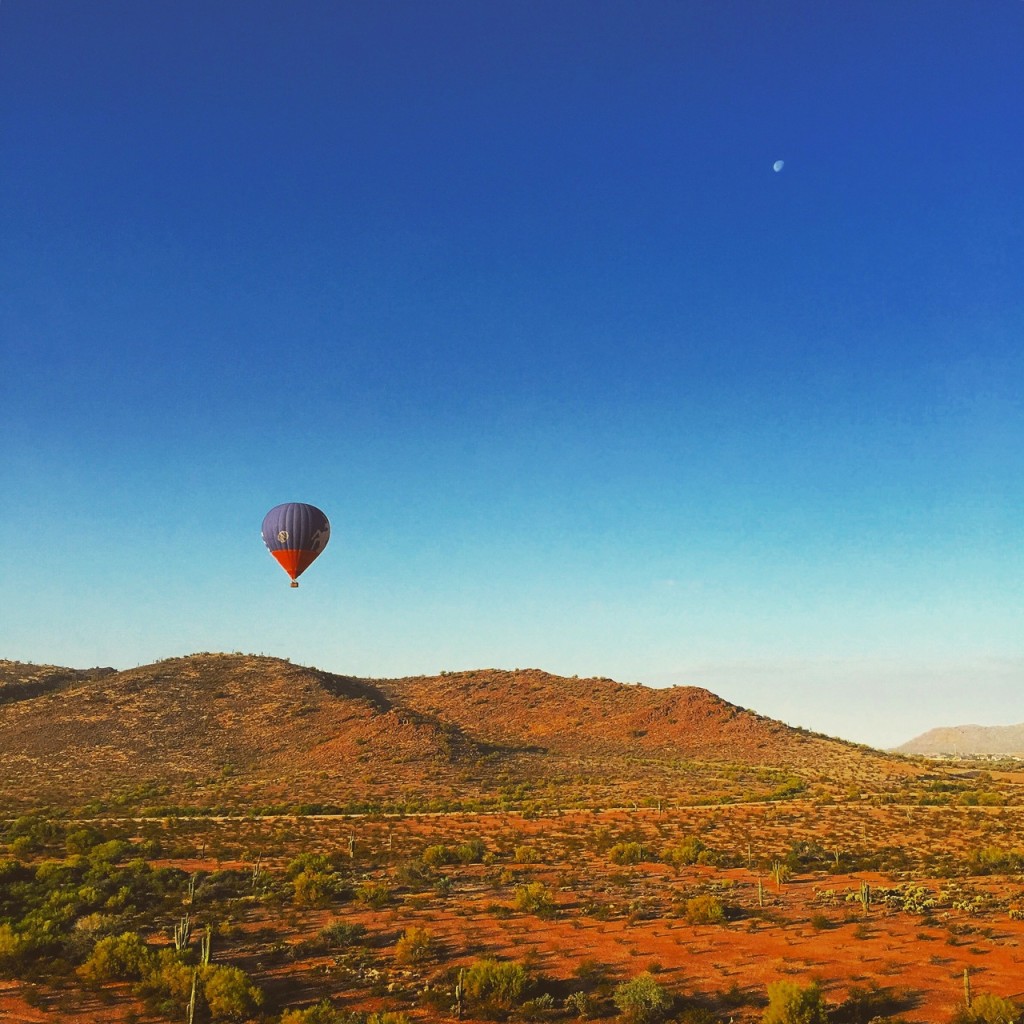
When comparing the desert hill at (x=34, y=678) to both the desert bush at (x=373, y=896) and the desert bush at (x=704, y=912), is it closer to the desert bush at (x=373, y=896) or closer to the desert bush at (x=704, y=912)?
the desert bush at (x=373, y=896)

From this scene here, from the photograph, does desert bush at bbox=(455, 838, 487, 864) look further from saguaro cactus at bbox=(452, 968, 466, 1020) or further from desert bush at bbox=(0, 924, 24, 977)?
desert bush at bbox=(0, 924, 24, 977)

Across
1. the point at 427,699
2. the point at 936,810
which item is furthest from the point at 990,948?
the point at 427,699

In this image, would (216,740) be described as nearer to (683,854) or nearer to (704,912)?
(683,854)

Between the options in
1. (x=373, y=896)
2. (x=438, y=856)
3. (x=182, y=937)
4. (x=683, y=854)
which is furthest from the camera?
(x=438, y=856)

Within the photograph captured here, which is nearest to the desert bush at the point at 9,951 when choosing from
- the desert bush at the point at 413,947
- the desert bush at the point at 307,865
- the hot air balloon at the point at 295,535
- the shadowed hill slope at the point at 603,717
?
the desert bush at the point at 413,947

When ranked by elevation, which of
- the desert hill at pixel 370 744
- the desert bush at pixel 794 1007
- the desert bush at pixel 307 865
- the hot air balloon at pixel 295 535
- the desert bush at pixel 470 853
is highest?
the hot air balloon at pixel 295 535

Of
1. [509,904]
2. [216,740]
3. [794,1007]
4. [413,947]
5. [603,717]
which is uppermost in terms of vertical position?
[603,717]

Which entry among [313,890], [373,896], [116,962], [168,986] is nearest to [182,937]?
[116,962]
